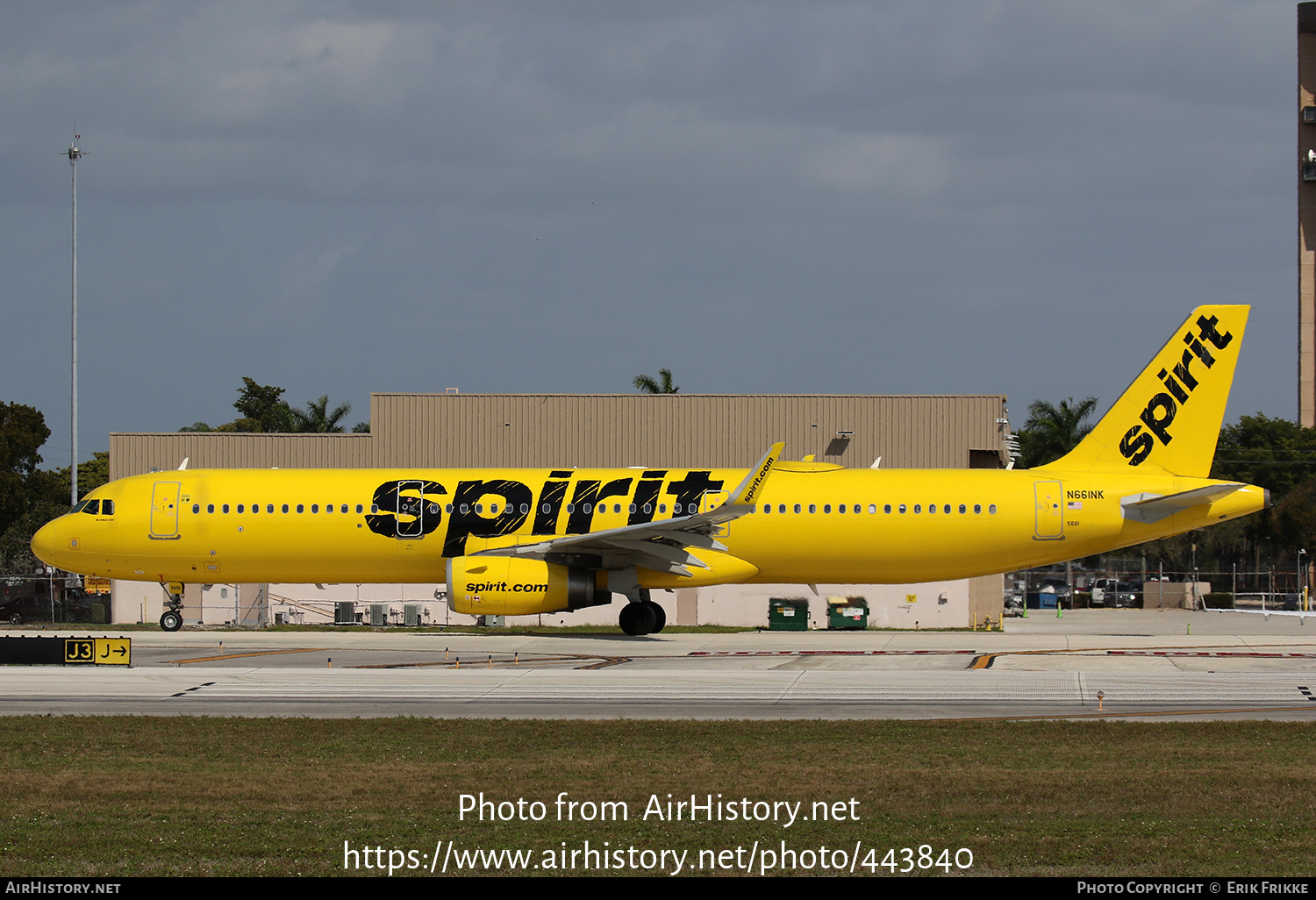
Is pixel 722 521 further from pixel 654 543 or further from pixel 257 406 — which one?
pixel 257 406

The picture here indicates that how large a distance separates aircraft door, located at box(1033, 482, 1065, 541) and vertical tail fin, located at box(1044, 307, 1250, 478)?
1473mm

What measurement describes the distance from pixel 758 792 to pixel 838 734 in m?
4.29

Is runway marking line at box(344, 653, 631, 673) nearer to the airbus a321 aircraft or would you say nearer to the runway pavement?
the runway pavement

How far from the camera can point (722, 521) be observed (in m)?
32.4

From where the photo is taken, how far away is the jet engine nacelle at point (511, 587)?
31109mm

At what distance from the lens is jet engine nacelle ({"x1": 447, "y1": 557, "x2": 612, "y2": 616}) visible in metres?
31.1

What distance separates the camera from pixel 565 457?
4897cm

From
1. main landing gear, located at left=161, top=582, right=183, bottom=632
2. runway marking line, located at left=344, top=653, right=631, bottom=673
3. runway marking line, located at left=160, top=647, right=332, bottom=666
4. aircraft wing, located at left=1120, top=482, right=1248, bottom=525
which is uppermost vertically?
aircraft wing, located at left=1120, top=482, right=1248, bottom=525

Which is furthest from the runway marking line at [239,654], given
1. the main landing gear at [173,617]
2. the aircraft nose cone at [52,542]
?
the aircraft nose cone at [52,542]

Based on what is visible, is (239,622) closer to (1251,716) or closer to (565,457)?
(565,457)

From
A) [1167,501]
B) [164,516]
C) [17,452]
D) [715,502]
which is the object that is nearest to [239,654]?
[164,516]

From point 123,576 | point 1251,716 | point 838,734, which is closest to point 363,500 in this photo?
point 123,576

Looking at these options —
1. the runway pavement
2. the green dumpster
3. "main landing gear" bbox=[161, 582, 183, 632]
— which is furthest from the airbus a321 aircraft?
the green dumpster

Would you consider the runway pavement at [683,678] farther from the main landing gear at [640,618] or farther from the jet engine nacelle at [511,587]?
the jet engine nacelle at [511,587]
